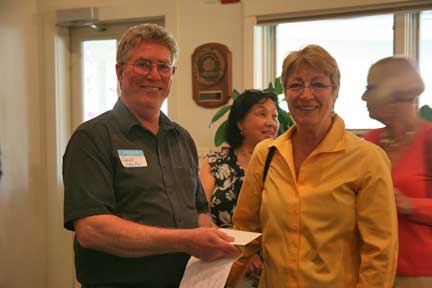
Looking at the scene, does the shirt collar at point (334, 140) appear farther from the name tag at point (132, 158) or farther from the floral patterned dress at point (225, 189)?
the floral patterned dress at point (225, 189)

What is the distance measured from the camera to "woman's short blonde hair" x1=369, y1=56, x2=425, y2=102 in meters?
1.62

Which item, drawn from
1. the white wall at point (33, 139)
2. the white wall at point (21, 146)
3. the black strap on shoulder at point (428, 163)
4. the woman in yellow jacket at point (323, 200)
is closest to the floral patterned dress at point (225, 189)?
the woman in yellow jacket at point (323, 200)

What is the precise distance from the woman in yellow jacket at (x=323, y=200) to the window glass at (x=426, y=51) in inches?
70.2

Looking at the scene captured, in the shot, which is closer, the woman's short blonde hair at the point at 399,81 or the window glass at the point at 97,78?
the woman's short blonde hair at the point at 399,81

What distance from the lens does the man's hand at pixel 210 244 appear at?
1427mm

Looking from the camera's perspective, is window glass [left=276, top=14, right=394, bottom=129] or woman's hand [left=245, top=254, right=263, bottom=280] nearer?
woman's hand [left=245, top=254, right=263, bottom=280]

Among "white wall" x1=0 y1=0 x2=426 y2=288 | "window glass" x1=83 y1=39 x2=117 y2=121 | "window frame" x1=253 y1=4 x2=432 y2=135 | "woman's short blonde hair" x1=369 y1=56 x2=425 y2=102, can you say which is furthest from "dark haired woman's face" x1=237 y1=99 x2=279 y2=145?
"window glass" x1=83 y1=39 x2=117 y2=121

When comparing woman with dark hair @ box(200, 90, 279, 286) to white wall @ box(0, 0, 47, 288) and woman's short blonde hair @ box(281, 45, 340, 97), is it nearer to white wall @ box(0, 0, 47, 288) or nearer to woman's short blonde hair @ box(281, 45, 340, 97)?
woman's short blonde hair @ box(281, 45, 340, 97)

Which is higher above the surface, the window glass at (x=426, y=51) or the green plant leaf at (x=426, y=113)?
the window glass at (x=426, y=51)

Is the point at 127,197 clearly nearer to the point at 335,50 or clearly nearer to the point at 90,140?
the point at 90,140

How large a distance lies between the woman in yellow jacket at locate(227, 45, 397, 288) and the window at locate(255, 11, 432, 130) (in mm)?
1717

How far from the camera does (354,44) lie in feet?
10.9

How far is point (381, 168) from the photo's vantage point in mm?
1463

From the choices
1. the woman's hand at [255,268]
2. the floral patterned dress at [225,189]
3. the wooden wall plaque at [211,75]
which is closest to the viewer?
the woman's hand at [255,268]
